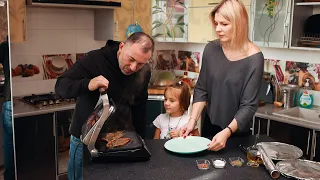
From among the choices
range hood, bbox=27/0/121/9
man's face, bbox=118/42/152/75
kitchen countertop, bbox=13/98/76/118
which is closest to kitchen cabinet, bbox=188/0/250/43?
range hood, bbox=27/0/121/9

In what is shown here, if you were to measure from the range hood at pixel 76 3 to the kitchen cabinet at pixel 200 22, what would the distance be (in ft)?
2.61

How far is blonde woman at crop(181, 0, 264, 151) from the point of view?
6.26 ft

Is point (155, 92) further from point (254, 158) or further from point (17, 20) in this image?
point (254, 158)

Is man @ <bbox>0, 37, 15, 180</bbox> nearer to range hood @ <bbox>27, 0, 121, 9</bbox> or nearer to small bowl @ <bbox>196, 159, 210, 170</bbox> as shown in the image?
range hood @ <bbox>27, 0, 121, 9</bbox>

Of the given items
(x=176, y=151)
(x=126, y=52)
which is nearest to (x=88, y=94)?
(x=126, y=52)

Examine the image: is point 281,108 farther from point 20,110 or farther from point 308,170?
point 20,110

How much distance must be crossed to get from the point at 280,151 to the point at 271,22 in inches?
66.5

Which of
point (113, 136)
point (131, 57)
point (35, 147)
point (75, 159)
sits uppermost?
point (131, 57)

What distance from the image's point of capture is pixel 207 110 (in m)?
2.25

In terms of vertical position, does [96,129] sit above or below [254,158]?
above

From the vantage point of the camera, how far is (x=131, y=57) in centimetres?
189

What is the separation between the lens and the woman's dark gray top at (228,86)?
196 centimetres

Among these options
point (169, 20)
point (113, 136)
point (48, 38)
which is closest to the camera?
point (113, 136)

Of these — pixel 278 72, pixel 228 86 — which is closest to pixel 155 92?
pixel 278 72
